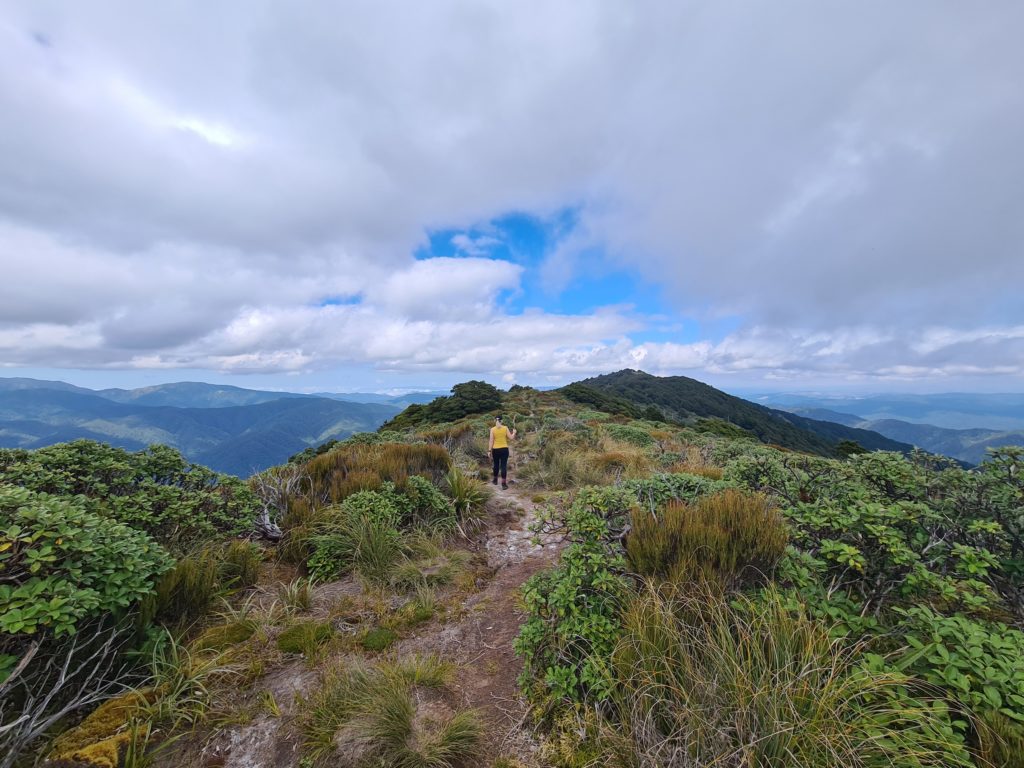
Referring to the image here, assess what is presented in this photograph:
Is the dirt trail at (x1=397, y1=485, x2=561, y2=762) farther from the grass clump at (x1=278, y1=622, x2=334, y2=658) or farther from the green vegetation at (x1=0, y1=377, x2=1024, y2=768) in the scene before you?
the grass clump at (x1=278, y1=622, x2=334, y2=658)

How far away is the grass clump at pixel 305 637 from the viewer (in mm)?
3518

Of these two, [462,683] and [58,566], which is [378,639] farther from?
[58,566]

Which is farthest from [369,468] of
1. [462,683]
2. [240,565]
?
[462,683]

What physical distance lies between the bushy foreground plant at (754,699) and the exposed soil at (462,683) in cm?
81

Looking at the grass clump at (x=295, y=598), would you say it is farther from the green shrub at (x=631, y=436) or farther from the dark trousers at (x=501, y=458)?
the green shrub at (x=631, y=436)

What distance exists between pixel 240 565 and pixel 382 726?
289cm

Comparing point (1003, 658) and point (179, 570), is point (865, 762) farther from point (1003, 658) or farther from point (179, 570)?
point (179, 570)

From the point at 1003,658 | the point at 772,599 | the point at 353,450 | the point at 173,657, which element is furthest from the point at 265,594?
the point at 1003,658

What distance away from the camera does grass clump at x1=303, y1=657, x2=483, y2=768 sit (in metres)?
2.52

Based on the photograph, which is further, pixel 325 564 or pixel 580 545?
pixel 325 564

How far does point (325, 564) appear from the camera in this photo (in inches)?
195

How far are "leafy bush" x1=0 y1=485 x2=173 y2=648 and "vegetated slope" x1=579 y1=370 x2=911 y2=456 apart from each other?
5303cm

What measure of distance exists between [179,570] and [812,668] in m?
4.92

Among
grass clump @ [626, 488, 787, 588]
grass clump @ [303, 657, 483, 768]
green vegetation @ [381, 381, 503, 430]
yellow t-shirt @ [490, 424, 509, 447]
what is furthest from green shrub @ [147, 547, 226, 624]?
green vegetation @ [381, 381, 503, 430]
